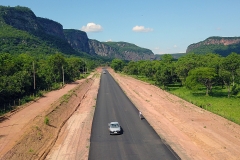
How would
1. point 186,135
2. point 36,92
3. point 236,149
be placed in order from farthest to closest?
1. point 36,92
2. point 186,135
3. point 236,149

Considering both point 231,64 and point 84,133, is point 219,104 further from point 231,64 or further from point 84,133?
point 84,133

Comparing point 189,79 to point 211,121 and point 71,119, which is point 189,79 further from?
point 71,119

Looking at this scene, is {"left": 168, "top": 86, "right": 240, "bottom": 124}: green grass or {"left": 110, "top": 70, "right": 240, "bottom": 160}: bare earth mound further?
{"left": 168, "top": 86, "right": 240, "bottom": 124}: green grass

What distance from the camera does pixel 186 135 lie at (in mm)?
35844

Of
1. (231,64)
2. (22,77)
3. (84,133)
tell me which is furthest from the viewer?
(231,64)

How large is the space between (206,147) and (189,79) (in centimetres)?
4279

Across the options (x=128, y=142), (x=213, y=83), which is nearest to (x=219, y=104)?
(x=213, y=83)

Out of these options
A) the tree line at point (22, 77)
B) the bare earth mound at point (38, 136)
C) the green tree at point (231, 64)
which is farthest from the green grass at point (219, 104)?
the tree line at point (22, 77)

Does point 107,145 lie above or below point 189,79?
below

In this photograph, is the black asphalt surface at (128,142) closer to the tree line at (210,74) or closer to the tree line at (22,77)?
the tree line at (22,77)

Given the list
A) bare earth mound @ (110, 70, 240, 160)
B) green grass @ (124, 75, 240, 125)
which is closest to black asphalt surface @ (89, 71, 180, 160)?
bare earth mound @ (110, 70, 240, 160)

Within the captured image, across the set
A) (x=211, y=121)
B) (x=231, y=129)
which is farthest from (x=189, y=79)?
(x=231, y=129)

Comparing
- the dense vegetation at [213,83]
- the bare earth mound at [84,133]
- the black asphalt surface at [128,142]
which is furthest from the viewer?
the dense vegetation at [213,83]

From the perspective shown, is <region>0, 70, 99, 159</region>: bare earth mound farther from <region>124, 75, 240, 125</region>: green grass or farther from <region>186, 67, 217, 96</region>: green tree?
<region>186, 67, 217, 96</region>: green tree
